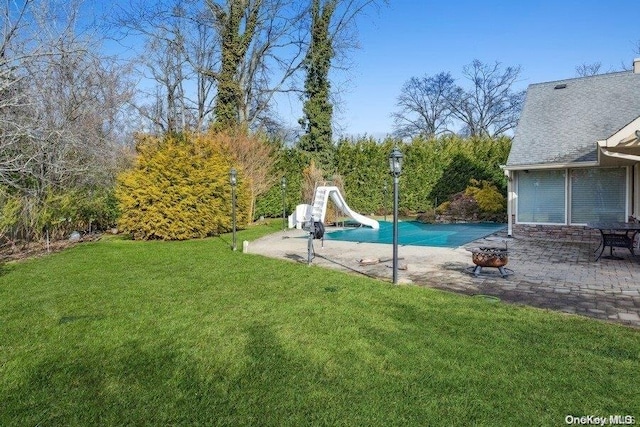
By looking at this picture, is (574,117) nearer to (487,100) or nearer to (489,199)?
(489,199)

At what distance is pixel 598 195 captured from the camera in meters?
12.1

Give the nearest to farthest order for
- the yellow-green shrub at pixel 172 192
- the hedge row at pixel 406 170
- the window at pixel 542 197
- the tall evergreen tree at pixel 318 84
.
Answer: the window at pixel 542 197, the yellow-green shrub at pixel 172 192, the hedge row at pixel 406 170, the tall evergreen tree at pixel 318 84

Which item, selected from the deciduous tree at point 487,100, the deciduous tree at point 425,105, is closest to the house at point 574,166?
the deciduous tree at point 487,100

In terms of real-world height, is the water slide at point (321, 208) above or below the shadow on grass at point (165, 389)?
above

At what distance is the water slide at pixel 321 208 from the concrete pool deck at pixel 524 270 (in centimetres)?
252

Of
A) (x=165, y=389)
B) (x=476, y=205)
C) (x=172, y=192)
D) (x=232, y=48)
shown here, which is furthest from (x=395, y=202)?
(x=232, y=48)

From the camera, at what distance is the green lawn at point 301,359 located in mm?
2994

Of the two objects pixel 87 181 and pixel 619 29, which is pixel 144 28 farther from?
pixel 619 29

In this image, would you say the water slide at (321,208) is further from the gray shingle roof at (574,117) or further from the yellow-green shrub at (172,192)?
the gray shingle roof at (574,117)

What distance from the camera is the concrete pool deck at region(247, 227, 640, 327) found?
5.66m

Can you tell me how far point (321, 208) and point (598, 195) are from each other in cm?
850

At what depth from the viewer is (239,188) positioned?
16031 mm

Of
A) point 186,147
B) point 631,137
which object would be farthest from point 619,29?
point 186,147

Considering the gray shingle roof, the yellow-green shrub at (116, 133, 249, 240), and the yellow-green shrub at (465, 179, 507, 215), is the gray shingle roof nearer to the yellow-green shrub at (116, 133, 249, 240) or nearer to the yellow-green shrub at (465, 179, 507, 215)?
the yellow-green shrub at (465, 179, 507, 215)
